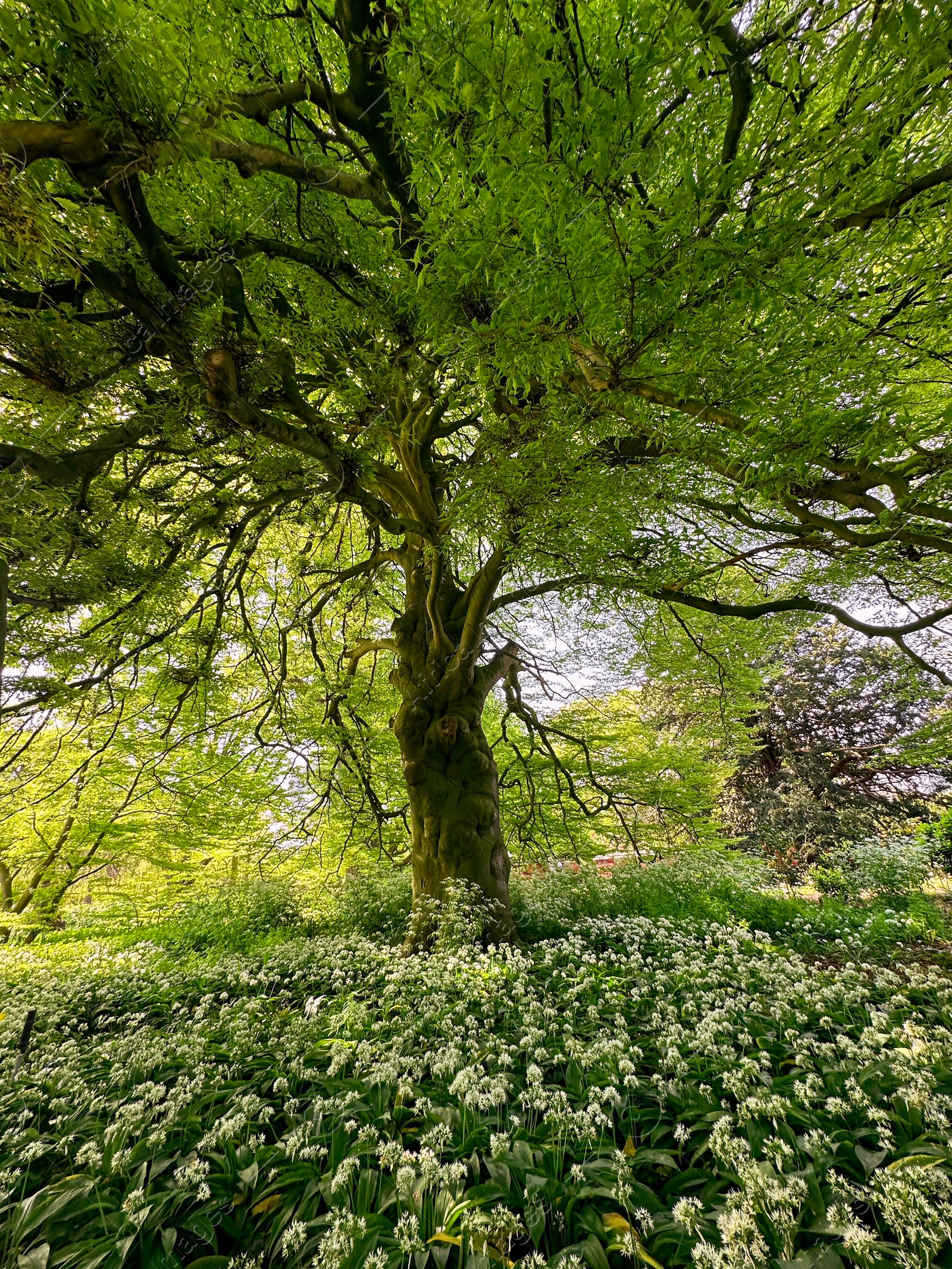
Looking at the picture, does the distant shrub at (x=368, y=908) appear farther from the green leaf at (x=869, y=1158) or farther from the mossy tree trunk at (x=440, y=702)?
the green leaf at (x=869, y=1158)

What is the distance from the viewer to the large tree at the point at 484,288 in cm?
123

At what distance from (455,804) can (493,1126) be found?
2561 mm

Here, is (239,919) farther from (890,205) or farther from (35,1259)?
(890,205)

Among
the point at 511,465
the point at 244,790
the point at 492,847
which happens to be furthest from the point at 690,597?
the point at 244,790

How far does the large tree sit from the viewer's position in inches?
48.3

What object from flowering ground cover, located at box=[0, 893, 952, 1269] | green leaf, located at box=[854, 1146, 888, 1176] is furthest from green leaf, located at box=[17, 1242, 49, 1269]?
green leaf, located at box=[854, 1146, 888, 1176]

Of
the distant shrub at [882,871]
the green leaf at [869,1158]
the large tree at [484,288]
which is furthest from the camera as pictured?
the distant shrub at [882,871]

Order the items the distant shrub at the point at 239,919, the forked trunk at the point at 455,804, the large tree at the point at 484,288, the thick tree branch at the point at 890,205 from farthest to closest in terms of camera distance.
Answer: the distant shrub at the point at 239,919, the forked trunk at the point at 455,804, the thick tree branch at the point at 890,205, the large tree at the point at 484,288

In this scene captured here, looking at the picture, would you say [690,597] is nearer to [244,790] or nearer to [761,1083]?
[761,1083]

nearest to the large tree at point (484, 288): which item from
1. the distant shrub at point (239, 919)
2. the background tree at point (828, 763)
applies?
the distant shrub at point (239, 919)

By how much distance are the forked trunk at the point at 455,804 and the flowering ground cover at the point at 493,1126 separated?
3.28 feet

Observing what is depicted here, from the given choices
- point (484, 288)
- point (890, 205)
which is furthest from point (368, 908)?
point (890, 205)

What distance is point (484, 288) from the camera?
1.75 m

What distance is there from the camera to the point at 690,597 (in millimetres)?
3994
